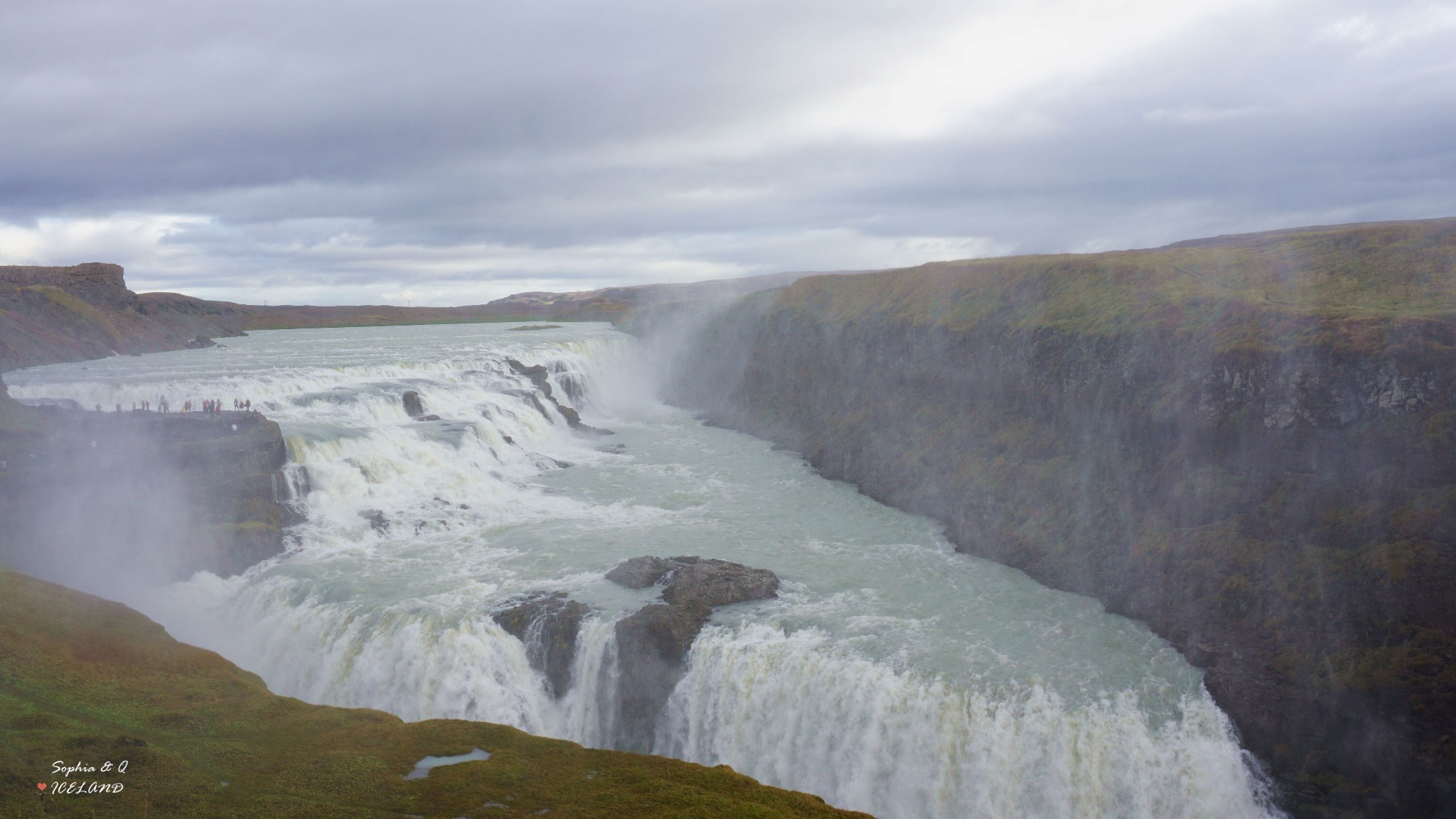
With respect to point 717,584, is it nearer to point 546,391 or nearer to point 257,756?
point 257,756

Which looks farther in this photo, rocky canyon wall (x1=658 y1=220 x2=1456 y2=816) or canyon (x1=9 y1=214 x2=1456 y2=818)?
canyon (x1=9 y1=214 x2=1456 y2=818)

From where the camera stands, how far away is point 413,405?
132 ft

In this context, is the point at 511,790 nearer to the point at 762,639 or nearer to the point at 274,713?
the point at 274,713

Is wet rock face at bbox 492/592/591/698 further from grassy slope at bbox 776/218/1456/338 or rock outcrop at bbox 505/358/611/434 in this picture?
rock outcrop at bbox 505/358/611/434

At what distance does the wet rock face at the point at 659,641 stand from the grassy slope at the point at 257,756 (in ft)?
14.9

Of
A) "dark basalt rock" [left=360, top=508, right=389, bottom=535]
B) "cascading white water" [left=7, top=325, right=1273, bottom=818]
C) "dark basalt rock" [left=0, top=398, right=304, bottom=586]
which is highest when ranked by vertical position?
"dark basalt rock" [left=0, top=398, right=304, bottom=586]

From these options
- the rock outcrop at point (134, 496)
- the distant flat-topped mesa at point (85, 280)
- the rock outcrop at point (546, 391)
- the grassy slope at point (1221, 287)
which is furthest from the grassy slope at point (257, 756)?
the distant flat-topped mesa at point (85, 280)

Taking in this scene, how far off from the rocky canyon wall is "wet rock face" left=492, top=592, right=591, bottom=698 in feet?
44.8

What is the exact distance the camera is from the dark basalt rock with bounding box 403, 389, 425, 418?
39.8 metres

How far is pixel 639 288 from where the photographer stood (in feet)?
548

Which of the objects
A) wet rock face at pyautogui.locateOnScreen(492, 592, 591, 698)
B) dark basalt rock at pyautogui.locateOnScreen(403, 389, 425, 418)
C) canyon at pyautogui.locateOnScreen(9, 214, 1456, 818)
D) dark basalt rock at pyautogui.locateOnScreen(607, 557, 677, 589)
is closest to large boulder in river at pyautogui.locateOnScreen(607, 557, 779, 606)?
dark basalt rock at pyautogui.locateOnScreen(607, 557, 677, 589)

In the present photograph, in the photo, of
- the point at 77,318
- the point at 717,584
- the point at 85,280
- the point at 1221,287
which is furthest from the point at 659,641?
the point at 85,280

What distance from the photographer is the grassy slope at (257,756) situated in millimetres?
11562

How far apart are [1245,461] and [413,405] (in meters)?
34.5
